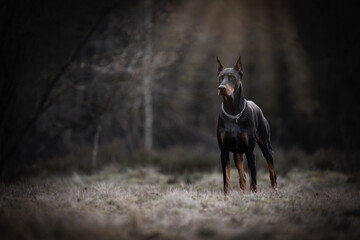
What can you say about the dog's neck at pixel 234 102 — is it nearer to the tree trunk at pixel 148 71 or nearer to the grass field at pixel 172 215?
the grass field at pixel 172 215

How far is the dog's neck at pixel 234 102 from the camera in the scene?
5.92m

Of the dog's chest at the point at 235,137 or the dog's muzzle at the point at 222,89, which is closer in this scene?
the dog's muzzle at the point at 222,89

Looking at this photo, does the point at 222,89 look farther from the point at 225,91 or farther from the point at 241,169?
the point at 241,169

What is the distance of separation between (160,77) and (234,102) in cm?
968

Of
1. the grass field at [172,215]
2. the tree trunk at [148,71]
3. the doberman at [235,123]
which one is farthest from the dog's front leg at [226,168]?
the tree trunk at [148,71]

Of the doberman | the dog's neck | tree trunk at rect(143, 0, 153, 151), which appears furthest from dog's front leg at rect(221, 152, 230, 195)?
tree trunk at rect(143, 0, 153, 151)

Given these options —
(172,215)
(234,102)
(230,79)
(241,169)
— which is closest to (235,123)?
(234,102)

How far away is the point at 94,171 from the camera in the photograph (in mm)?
10945

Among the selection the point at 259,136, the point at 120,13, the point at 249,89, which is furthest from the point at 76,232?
the point at 249,89

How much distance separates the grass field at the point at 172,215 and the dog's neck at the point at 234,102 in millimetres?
1465

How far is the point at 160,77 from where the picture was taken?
15281mm

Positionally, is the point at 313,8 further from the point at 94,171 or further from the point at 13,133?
the point at 13,133

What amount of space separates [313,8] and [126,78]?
914 cm

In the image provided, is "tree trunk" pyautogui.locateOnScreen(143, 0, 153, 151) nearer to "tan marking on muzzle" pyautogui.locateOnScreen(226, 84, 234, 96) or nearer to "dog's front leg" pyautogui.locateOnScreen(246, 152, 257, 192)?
"tan marking on muzzle" pyautogui.locateOnScreen(226, 84, 234, 96)
